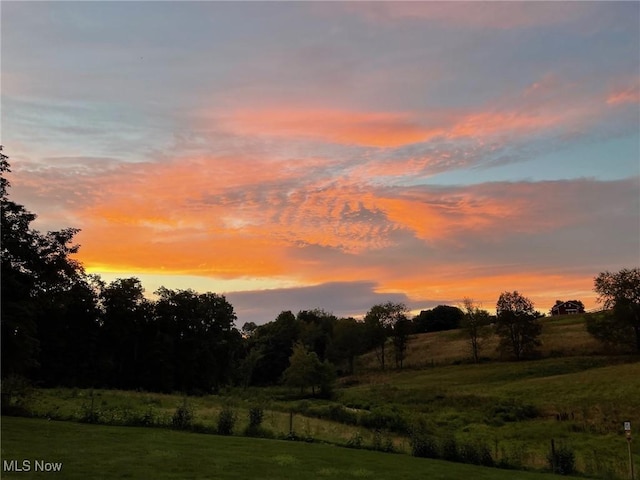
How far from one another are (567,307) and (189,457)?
636ft

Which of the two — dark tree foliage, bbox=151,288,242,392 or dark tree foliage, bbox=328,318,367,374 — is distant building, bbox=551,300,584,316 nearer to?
dark tree foliage, bbox=328,318,367,374

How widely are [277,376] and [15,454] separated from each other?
349ft

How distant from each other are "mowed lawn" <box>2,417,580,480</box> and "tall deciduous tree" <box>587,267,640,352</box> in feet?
224

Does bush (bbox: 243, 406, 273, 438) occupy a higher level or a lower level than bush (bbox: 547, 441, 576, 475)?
higher

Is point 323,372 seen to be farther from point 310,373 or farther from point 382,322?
point 382,322

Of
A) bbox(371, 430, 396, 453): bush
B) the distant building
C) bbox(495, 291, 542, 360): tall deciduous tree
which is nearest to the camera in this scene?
bbox(371, 430, 396, 453): bush

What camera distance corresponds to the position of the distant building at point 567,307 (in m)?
181

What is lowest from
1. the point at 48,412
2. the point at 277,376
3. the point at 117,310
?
the point at 277,376

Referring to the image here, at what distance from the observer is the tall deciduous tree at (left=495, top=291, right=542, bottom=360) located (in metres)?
86.2

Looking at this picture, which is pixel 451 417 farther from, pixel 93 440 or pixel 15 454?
pixel 15 454

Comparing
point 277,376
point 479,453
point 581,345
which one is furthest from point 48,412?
point 277,376

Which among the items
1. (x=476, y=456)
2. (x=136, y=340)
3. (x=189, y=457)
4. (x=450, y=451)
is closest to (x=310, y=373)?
(x=136, y=340)

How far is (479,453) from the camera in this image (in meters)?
20.5

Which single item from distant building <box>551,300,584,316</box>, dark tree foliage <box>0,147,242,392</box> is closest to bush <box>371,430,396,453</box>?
dark tree foliage <box>0,147,242,392</box>
